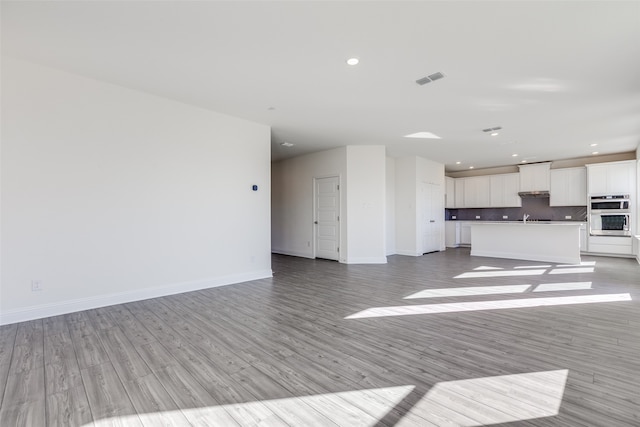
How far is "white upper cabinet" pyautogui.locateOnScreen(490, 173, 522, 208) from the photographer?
954 cm

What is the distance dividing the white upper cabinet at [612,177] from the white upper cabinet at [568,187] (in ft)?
1.16

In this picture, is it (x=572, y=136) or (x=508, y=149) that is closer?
(x=572, y=136)

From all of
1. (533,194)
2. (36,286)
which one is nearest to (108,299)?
(36,286)

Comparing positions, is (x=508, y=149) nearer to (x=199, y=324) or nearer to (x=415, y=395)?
(x=415, y=395)

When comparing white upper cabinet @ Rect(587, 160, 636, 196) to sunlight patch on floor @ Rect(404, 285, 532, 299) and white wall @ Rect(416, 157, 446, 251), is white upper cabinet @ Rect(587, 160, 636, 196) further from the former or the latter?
sunlight patch on floor @ Rect(404, 285, 532, 299)

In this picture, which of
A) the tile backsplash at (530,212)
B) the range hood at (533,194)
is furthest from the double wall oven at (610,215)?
the range hood at (533,194)

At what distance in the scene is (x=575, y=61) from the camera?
3158 mm

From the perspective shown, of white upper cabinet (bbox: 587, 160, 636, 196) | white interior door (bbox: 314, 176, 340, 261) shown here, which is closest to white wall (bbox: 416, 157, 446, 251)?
white interior door (bbox: 314, 176, 340, 261)

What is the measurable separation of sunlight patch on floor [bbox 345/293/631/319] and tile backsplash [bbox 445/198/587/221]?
582cm

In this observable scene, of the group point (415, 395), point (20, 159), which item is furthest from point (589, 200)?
point (20, 159)

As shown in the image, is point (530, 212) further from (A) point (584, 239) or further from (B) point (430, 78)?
(B) point (430, 78)

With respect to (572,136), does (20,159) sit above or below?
below

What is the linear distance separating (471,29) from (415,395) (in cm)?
300

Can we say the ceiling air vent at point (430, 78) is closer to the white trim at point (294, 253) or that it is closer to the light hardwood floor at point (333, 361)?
the light hardwood floor at point (333, 361)
